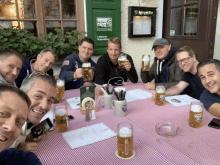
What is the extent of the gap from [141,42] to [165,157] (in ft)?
11.3

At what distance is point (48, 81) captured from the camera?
1.26 m

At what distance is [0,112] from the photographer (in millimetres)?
600

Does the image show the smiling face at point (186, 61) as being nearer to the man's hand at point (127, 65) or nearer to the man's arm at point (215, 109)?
the man's hand at point (127, 65)

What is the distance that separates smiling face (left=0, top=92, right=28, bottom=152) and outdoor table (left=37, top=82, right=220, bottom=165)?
16.5 inches

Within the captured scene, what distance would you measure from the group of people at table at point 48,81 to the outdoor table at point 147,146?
0.39 feet

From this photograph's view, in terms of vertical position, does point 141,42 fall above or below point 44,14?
below

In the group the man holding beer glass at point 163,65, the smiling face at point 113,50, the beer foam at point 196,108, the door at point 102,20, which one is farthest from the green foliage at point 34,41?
the beer foam at point 196,108

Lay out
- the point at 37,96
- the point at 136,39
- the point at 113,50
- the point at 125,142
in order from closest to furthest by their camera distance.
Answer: the point at 125,142 < the point at 37,96 < the point at 113,50 < the point at 136,39

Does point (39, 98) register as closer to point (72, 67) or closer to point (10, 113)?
point (10, 113)

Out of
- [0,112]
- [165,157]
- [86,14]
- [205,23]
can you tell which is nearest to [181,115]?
[165,157]

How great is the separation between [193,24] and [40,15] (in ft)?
9.21

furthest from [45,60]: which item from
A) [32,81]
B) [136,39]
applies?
[136,39]

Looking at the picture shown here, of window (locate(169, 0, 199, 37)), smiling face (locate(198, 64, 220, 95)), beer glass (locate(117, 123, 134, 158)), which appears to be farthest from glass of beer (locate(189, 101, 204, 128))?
window (locate(169, 0, 199, 37))

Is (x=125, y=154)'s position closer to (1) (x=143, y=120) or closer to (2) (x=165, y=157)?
(2) (x=165, y=157)
